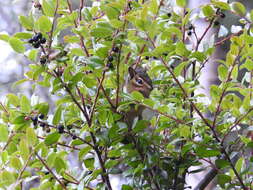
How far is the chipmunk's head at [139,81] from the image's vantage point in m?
0.67

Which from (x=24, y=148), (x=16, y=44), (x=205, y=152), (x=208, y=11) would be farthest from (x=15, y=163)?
(x=208, y=11)

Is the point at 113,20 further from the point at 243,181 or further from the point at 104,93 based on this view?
the point at 243,181

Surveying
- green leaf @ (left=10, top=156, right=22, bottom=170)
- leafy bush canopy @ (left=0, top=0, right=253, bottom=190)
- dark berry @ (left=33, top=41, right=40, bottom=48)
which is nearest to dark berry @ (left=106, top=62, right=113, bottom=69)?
leafy bush canopy @ (left=0, top=0, right=253, bottom=190)

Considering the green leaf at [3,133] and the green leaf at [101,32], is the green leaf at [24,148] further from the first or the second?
the green leaf at [101,32]

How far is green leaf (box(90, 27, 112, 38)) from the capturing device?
20.4 inches

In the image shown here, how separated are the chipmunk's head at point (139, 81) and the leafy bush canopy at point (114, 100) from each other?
4 cm

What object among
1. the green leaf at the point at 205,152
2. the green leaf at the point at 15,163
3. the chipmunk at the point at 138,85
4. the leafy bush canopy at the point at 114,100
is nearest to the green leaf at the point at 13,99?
the leafy bush canopy at the point at 114,100

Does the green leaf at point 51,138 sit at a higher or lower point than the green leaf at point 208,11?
lower

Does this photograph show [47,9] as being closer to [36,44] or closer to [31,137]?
[36,44]

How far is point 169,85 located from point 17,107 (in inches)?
10.8

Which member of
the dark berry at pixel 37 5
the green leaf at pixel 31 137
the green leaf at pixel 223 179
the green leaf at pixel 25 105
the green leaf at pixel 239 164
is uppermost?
the dark berry at pixel 37 5

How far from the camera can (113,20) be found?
0.52 metres

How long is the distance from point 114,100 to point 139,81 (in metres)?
0.11

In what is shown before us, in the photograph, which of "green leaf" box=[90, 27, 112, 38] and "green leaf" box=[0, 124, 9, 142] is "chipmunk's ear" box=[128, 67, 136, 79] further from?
"green leaf" box=[0, 124, 9, 142]
